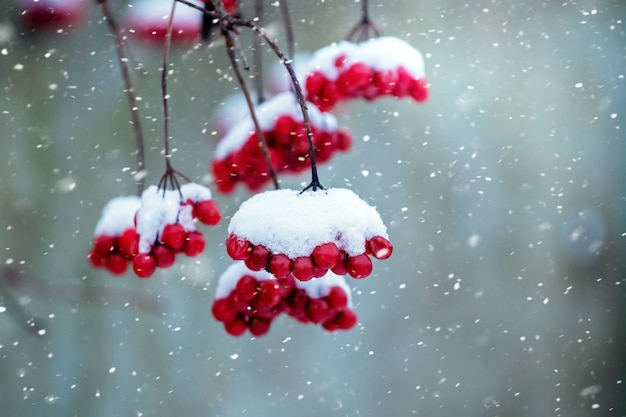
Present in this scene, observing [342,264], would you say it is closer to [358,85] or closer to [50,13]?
[358,85]

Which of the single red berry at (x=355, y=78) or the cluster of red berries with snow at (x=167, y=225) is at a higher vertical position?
the single red berry at (x=355, y=78)

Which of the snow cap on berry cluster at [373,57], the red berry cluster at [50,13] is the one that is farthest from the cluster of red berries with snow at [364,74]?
the red berry cluster at [50,13]

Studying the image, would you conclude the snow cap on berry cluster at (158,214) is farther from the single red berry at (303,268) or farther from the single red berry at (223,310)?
the single red berry at (303,268)

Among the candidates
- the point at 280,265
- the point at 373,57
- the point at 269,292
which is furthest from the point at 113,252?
the point at 373,57

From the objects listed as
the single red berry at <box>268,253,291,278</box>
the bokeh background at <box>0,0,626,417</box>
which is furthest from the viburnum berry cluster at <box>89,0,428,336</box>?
the bokeh background at <box>0,0,626,417</box>

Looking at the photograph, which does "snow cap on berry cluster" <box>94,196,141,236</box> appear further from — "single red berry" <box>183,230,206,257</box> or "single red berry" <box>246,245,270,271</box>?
"single red berry" <box>246,245,270,271</box>

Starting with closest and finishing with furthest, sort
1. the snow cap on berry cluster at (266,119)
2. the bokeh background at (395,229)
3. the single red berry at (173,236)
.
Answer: the single red berry at (173,236)
the snow cap on berry cluster at (266,119)
the bokeh background at (395,229)

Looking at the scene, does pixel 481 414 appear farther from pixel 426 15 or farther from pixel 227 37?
pixel 227 37
